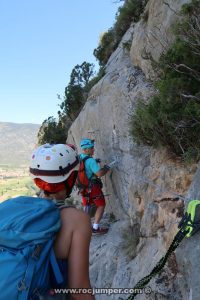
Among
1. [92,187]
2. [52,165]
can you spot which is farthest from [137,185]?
[52,165]

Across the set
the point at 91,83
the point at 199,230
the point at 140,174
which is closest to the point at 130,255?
the point at 140,174

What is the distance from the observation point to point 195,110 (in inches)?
214

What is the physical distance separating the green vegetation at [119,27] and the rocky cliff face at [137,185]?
0.77 meters

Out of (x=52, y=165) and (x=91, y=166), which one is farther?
(x=91, y=166)

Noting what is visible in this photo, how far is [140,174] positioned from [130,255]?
152 centimetres

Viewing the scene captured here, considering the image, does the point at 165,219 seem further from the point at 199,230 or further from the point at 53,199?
the point at 53,199

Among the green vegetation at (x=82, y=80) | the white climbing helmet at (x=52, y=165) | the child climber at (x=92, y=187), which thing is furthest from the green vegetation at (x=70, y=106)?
the white climbing helmet at (x=52, y=165)

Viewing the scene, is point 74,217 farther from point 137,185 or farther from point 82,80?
→ point 82,80

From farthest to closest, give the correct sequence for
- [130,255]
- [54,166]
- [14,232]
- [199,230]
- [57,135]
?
[57,135]
[130,255]
[199,230]
[54,166]
[14,232]

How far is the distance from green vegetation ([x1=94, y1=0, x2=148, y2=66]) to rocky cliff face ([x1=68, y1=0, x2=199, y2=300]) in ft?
2.53

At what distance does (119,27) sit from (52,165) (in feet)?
38.7

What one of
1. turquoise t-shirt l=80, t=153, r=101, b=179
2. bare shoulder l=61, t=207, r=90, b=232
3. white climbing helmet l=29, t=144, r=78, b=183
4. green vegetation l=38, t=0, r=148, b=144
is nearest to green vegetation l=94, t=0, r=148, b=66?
green vegetation l=38, t=0, r=148, b=144

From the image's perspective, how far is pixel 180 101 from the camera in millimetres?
6039

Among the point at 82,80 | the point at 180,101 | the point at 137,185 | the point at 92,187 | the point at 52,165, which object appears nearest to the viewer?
the point at 52,165
